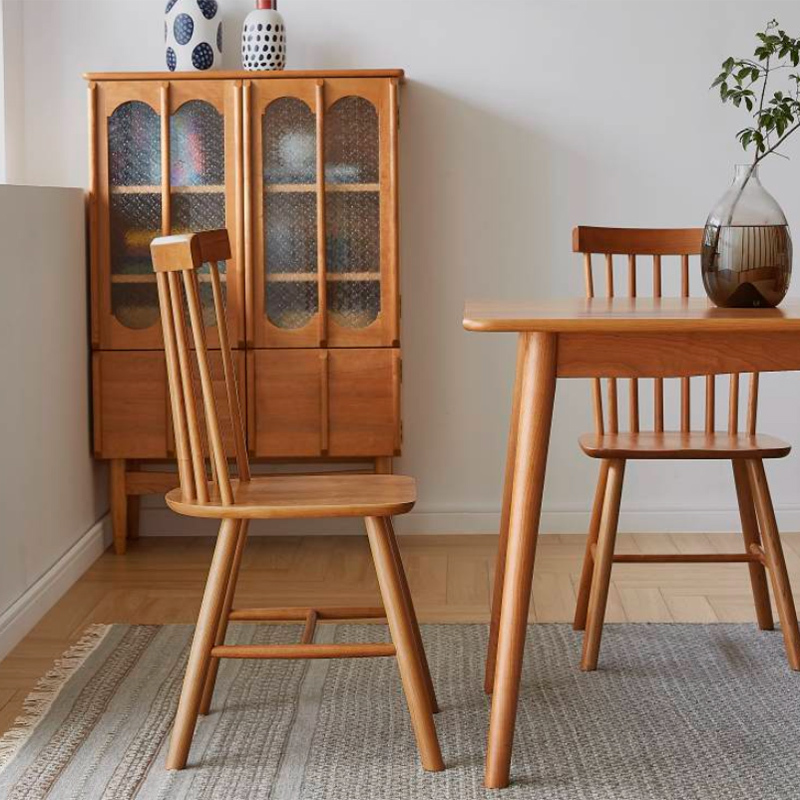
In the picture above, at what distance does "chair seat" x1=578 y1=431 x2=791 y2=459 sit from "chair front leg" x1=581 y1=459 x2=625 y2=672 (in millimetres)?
48

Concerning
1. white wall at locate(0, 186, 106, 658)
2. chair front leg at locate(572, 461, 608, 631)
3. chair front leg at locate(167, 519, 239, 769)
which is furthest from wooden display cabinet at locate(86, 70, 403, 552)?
chair front leg at locate(167, 519, 239, 769)

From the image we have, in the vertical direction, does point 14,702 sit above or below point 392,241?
below

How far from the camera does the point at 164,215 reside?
11.5ft

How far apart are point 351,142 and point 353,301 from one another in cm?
45

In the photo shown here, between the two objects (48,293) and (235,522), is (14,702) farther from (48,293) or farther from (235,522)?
(48,293)

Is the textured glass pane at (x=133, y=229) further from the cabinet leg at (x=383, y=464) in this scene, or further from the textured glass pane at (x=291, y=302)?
the cabinet leg at (x=383, y=464)

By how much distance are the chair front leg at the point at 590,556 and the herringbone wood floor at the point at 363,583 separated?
127 millimetres

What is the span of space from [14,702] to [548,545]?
1.79 metres

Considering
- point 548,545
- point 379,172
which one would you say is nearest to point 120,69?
point 379,172

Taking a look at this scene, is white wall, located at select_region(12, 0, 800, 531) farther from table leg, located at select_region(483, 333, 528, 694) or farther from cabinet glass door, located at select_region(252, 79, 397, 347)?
table leg, located at select_region(483, 333, 528, 694)

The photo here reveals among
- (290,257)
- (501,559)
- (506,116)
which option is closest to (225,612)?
(501,559)

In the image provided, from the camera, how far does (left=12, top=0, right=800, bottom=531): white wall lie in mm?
3734

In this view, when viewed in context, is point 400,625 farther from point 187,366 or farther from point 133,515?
point 133,515

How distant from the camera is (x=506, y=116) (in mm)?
3762
